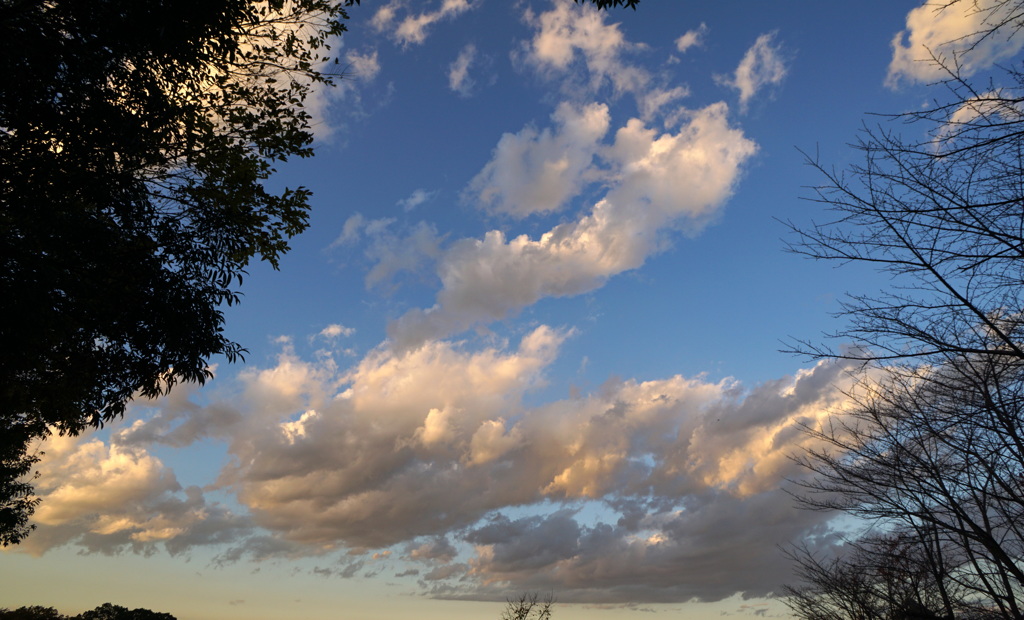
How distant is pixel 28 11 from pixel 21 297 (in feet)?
12.0

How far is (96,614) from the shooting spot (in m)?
41.8

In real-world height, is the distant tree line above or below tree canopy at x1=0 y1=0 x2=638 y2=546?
below

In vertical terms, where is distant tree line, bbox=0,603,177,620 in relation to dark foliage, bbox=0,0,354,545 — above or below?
A: below

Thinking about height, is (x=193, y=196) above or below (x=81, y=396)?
above

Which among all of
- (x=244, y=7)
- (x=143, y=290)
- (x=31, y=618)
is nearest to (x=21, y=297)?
(x=143, y=290)

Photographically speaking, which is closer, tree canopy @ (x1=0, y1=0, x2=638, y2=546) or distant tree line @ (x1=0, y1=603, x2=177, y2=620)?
tree canopy @ (x1=0, y1=0, x2=638, y2=546)

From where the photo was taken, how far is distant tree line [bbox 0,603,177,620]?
101ft

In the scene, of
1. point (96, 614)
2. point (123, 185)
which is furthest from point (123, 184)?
point (96, 614)

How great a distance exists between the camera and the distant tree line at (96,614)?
101 ft

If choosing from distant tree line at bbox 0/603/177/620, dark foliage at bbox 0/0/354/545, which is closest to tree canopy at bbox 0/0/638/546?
dark foliage at bbox 0/0/354/545

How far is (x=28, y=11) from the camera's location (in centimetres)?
733

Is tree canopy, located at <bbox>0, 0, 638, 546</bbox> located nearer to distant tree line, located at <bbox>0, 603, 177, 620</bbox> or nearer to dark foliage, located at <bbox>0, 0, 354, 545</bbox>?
dark foliage, located at <bbox>0, 0, 354, 545</bbox>

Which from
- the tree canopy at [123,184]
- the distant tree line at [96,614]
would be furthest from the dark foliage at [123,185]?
the distant tree line at [96,614]

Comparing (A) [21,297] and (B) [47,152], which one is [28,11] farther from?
(A) [21,297]
